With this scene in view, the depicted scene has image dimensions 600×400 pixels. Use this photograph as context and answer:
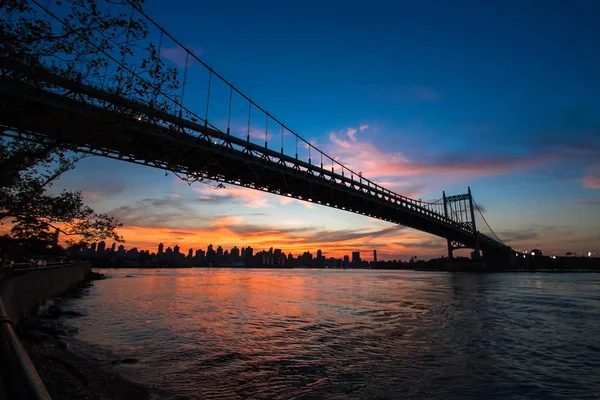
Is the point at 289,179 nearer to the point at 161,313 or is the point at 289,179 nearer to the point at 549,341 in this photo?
the point at 161,313

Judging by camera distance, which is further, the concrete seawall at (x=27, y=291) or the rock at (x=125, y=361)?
the concrete seawall at (x=27, y=291)

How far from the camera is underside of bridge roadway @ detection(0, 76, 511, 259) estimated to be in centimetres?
575

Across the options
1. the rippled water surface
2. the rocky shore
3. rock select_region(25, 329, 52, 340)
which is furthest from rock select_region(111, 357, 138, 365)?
rock select_region(25, 329, 52, 340)

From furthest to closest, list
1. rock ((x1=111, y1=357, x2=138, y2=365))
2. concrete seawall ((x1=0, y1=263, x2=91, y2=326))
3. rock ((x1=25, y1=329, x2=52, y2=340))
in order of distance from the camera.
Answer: concrete seawall ((x1=0, y1=263, x2=91, y2=326)), rock ((x1=25, y1=329, x2=52, y2=340)), rock ((x1=111, y1=357, x2=138, y2=365))

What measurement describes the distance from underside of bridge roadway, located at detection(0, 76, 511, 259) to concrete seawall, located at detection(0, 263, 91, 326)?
5671 mm

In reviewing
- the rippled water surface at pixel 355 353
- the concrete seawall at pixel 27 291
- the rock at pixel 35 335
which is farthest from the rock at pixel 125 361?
the rock at pixel 35 335

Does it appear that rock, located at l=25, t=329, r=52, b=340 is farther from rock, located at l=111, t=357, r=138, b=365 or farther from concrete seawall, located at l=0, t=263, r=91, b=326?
rock, located at l=111, t=357, r=138, b=365

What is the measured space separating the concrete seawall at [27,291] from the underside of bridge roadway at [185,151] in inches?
223

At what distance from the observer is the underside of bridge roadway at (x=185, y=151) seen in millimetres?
5750

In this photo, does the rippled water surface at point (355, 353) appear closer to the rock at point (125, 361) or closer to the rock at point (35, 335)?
the rock at point (125, 361)

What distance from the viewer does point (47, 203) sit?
44.5 feet

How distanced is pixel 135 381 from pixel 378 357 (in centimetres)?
629

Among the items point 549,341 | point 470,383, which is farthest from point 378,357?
point 549,341

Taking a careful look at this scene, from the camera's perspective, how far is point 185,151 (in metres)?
7.99
